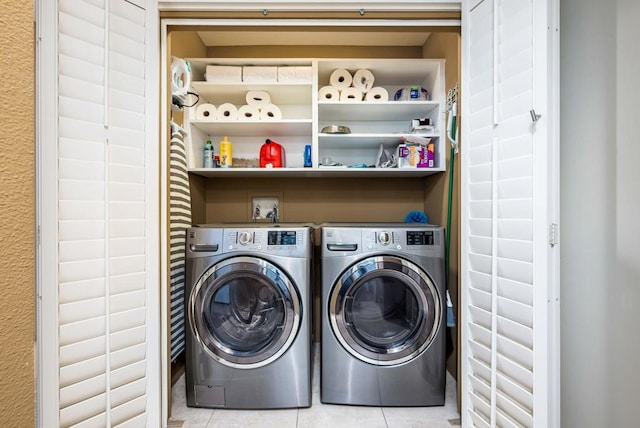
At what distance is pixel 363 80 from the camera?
2.18m

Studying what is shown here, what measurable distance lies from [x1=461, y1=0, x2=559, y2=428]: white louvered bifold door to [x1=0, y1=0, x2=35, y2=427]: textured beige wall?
1447mm

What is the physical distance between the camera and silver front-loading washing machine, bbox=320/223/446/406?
1.68 meters

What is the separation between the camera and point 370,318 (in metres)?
1.72

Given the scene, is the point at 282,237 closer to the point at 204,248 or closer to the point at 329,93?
the point at 204,248

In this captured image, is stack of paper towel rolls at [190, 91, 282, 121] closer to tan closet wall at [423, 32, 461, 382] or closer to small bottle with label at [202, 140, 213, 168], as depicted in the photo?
small bottle with label at [202, 140, 213, 168]

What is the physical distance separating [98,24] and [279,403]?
199 centimetres

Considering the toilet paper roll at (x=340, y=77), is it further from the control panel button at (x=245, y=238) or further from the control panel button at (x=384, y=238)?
the control panel button at (x=245, y=238)

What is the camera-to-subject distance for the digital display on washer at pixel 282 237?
1.69 m

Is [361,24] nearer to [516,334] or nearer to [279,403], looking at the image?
[516,334]

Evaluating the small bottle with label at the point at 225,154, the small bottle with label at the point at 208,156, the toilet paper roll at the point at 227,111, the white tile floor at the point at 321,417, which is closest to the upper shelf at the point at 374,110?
the toilet paper roll at the point at 227,111

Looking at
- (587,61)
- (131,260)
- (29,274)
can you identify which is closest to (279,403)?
(131,260)

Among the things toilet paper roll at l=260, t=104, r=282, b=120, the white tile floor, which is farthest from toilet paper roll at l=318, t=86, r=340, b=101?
the white tile floor

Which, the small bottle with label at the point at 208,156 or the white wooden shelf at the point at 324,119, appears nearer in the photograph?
the white wooden shelf at the point at 324,119

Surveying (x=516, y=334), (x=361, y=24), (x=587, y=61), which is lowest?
(x=516, y=334)
